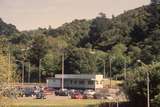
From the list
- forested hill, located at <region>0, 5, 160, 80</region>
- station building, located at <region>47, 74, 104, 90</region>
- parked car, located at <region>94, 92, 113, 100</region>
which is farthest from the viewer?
forested hill, located at <region>0, 5, 160, 80</region>

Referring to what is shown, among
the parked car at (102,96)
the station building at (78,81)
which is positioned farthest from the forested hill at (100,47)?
the parked car at (102,96)

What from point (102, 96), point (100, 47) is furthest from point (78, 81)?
point (100, 47)

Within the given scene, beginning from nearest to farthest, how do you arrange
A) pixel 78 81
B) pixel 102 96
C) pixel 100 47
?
pixel 102 96 < pixel 78 81 < pixel 100 47

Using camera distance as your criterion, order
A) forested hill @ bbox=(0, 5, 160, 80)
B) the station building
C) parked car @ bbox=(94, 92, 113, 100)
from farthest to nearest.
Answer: forested hill @ bbox=(0, 5, 160, 80) → the station building → parked car @ bbox=(94, 92, 113, 100)

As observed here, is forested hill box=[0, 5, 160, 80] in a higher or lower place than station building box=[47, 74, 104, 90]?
higher

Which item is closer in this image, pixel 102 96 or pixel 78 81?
pixel 102 96

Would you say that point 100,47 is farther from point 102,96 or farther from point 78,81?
point 102,96

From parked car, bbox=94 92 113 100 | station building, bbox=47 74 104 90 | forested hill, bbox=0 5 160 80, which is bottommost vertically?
parked car, bbox=94 92 113 100

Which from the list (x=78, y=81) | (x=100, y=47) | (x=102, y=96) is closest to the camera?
(x=102, y=96)

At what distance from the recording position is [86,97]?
8150 cm

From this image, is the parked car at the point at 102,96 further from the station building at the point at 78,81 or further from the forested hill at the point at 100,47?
the forested hill at the point at 100,47

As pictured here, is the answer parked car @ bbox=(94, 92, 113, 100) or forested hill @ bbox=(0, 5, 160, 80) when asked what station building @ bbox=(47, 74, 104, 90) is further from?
parked car @ bbox=(94, 92, 113, 100)

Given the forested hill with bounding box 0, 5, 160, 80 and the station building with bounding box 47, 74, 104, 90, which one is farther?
the forested hill with bounding box 0, 5, 160, 80

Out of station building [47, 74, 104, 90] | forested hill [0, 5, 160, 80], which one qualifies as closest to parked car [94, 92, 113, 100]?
station building [47, 74, 104, 90]
